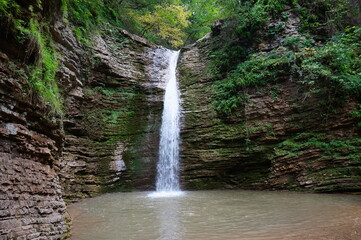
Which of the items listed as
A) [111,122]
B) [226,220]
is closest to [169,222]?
[226,220]

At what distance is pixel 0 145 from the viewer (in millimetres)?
3641

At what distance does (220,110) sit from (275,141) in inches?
111

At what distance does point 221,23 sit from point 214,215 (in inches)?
476

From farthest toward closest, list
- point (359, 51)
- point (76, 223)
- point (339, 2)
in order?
point (339, 2) < point (359, 51) < point (76, 223)

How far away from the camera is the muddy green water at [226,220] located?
4.24 metres

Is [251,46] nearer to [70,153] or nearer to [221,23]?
[221,23]

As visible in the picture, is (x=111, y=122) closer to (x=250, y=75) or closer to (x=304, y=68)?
(x=250, y=75)

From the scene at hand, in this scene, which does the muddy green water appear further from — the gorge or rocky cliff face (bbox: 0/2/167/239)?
rocky cliff face (bbox: 0/2/167/239)

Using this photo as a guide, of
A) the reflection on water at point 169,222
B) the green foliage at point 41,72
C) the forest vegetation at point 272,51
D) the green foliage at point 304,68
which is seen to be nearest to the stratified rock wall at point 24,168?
the green foliage at point 41,72

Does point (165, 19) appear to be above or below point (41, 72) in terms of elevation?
above

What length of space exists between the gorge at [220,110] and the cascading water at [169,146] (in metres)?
0.23

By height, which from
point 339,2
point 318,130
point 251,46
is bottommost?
point 318,130

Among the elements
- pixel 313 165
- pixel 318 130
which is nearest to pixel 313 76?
pixel 318 130

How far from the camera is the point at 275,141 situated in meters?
10.4
